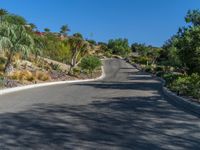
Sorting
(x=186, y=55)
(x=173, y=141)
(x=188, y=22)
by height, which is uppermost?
(x=188, y=22)

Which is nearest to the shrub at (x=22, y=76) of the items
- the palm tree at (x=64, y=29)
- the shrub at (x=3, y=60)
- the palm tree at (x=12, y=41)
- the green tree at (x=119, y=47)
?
the palm tree at (x=12, y=41)

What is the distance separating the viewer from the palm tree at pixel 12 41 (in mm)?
36688

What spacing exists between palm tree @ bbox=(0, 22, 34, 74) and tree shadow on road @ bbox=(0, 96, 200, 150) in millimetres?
21736

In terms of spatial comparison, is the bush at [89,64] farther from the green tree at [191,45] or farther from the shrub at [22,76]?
the green tree at [191,45]

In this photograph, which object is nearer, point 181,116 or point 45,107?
point 181,116

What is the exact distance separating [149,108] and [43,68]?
32909 millimetres

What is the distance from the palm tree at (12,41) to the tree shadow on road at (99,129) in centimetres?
2174

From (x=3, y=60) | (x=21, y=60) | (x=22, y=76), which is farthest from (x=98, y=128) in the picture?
(x=21, y=60)

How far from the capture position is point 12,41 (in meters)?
37.7

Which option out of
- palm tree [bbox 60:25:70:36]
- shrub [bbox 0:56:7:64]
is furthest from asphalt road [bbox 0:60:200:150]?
palm tree [bbox 60:25:70:36]

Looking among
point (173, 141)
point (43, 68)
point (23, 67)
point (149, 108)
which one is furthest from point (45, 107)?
point (43, 68)

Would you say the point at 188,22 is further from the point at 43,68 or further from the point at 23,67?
the point at 43,68

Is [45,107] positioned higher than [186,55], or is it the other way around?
[186,55]

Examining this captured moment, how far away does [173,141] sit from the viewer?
970 centimetres
